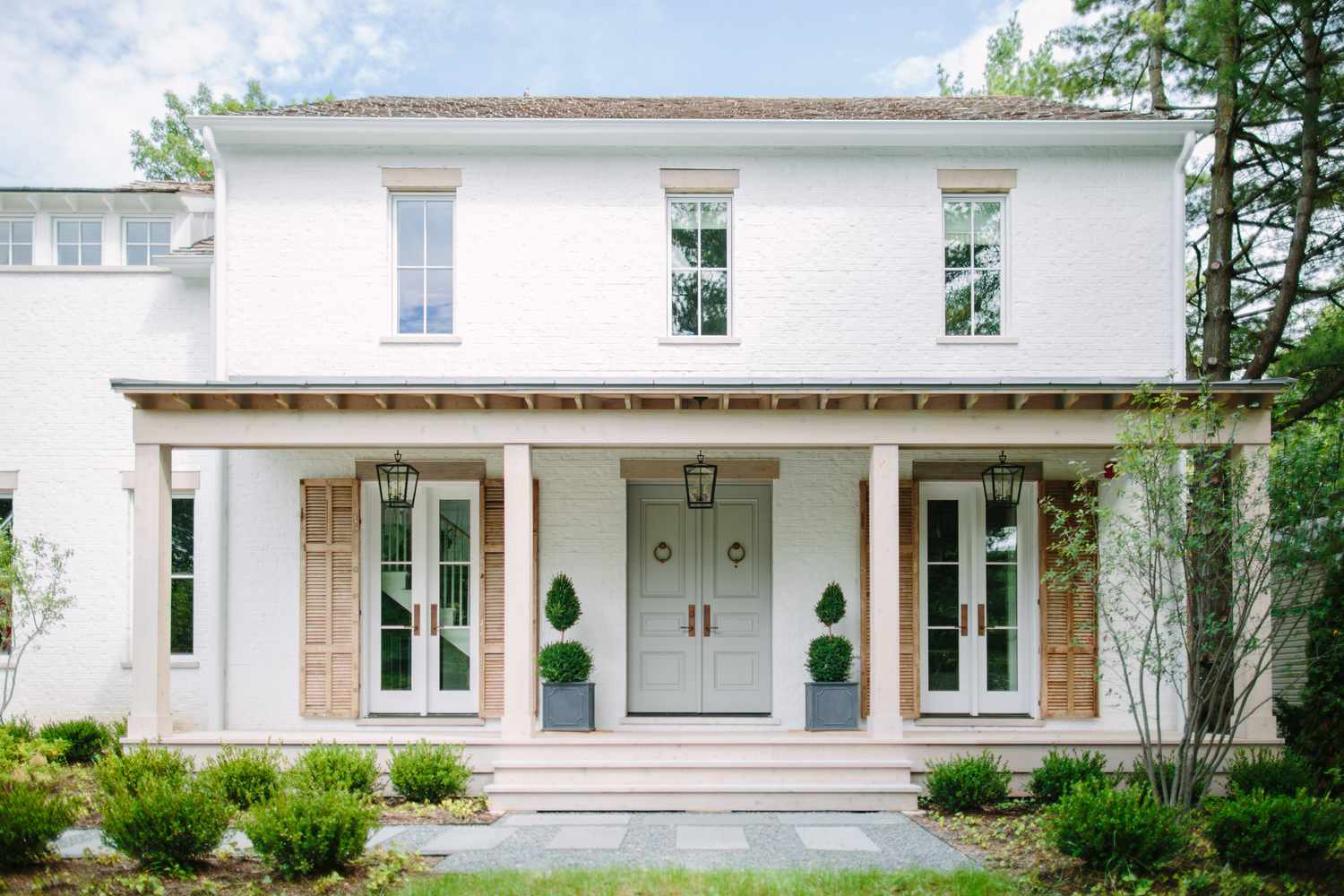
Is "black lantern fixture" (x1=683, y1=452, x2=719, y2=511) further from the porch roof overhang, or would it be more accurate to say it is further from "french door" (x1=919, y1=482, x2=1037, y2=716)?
"french door" (x1=919, y1=482, x2=1037, y2=716)

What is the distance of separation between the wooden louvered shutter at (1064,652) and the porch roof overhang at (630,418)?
1.82m

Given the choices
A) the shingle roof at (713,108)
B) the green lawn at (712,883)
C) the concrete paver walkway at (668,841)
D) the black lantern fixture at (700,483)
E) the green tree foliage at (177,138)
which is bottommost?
the concrete paver walkway at (668,841)

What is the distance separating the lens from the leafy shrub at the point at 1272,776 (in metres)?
7.53

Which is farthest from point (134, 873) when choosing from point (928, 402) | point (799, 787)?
point (928, 402)

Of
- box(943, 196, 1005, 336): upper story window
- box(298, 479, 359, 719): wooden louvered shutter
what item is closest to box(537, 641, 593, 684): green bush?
box(298, 479, 359, 719): wooden louvered shutter

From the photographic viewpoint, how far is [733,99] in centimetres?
1216

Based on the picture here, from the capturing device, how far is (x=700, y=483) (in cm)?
962

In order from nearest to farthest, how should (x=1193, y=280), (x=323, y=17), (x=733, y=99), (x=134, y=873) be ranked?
(x=134, y=873) < (x=733, y=99) < (x=1193, y=280) < (x=323, y=17)

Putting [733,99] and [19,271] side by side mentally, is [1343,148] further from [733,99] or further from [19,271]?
[19,271]

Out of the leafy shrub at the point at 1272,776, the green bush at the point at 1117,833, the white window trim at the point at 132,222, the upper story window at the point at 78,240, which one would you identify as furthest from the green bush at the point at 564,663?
the upper story window at the point at 78,240

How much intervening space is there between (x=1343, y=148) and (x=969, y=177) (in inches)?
228

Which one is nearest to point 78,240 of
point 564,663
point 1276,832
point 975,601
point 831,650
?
point 564,663

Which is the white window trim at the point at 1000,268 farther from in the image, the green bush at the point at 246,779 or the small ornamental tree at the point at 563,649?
the green bush at the point at 246,779

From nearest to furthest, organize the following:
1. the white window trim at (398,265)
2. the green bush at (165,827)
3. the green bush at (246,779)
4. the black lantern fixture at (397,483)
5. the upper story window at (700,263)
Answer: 1. the green bush at (165,827)
2. the green bush at (246,779)
3. the black lantern fixture at (397,483)
4. the white window trim at (398,265)
5. the upper story window at (700,263)
